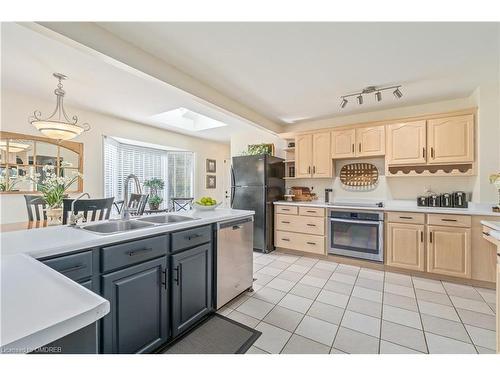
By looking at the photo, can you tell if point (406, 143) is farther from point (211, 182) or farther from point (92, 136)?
point (92, 136)

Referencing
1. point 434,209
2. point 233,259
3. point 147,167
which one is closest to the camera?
point 233,259

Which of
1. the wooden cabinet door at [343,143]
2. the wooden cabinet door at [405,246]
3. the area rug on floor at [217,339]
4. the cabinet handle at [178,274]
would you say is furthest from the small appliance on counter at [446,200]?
the cabinet handle at [178,274]

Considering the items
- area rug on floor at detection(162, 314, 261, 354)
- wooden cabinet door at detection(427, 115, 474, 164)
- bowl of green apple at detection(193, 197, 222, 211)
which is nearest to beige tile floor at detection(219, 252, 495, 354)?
area rug on floor at detection(162, 314, 261, 354)

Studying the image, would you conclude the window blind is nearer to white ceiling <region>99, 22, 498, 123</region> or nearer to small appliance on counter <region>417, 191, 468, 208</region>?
white ceiling <region>99, 22, 498, 123</region>

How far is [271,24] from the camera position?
1.79 meters

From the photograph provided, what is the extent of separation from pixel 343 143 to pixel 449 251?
2.04m

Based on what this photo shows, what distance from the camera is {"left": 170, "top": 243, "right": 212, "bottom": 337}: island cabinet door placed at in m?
1.69

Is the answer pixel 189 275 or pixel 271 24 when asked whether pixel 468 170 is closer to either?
pixel 271 24

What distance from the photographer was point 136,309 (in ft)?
4.70

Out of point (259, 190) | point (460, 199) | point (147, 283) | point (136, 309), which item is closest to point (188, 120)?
point (259, 190)

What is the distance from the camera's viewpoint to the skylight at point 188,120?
15.3 ft
